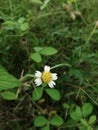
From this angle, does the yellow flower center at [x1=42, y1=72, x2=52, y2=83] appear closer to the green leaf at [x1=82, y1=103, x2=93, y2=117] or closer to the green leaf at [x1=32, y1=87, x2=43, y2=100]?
the green leaf at [x1=32, y1=87, x2=43, y2=100]

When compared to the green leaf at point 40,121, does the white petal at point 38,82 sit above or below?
above

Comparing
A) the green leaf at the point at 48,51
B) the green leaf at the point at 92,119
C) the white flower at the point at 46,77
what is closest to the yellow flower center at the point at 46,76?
the white flower at the point at 46,77

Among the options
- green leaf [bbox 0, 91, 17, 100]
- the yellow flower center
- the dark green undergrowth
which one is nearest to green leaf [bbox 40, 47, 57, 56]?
the dark green undergrowth

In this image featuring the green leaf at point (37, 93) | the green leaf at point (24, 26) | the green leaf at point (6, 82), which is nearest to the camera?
the green leaf at point (6, 82)

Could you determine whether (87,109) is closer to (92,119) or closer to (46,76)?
(92,119)

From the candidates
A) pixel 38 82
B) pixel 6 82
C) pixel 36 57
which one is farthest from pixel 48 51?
pixel 6 82

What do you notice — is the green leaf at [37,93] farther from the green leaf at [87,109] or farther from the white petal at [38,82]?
the green leaf at [87,109]
